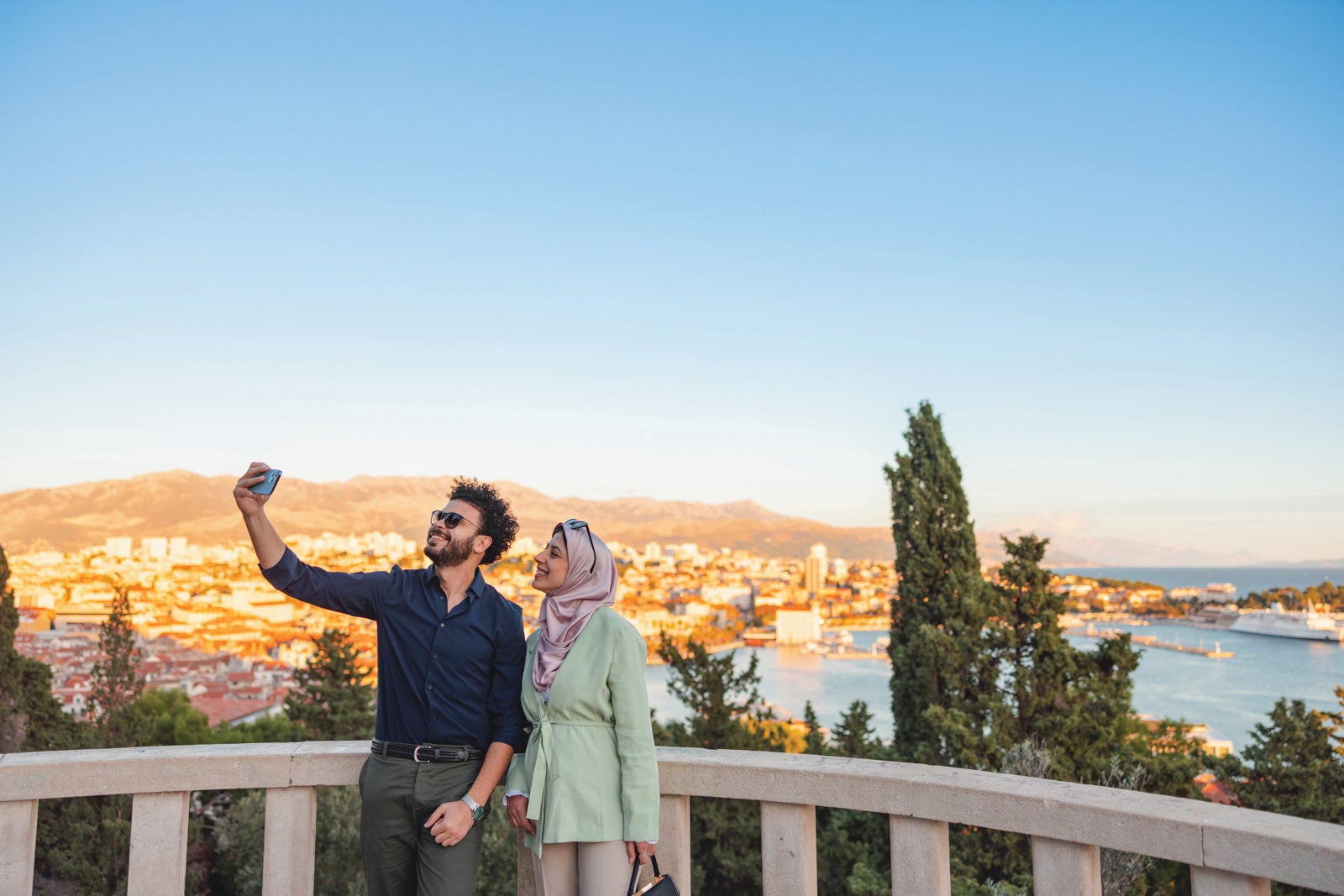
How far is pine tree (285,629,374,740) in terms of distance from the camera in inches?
608

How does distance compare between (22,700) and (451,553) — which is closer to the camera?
(451,553)

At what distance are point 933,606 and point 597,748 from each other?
14.0 metres

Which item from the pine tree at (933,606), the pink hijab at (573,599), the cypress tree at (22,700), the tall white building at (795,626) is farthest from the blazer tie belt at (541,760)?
the tall white building at (795,626)

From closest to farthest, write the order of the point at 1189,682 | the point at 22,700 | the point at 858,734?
the point at 858,734 → the point at 22,700 → the point at 1189,682

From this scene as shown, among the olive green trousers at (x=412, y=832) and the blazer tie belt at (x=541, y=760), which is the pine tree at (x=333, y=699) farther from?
the blazer tie belt at (x=541, y=760)

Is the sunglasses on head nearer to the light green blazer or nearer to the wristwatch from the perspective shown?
the light green blazer

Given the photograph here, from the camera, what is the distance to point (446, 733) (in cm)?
251

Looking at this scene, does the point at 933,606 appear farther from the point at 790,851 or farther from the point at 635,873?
the point at 635,873

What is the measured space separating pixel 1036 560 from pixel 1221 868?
10488mm

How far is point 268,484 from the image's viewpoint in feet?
8.30

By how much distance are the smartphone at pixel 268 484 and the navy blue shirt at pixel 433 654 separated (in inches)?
8.0

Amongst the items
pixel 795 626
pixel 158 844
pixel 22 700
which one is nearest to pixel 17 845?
pixel 158 844

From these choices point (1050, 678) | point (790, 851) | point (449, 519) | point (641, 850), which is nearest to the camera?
point (641, 850)

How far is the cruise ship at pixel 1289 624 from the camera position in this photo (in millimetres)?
59344
